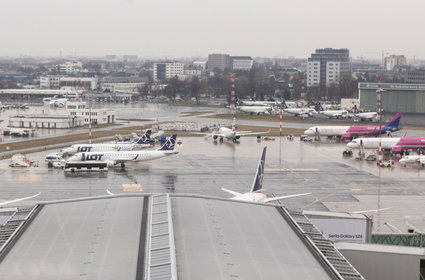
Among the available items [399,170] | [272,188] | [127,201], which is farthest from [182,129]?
[127,201]

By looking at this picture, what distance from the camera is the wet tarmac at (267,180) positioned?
51.5m

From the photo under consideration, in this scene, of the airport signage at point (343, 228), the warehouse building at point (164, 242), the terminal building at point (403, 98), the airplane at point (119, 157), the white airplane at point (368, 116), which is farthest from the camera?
the terminal building at point (403, 98)

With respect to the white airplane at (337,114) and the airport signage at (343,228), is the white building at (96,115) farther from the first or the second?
the airport signage at (343,228)

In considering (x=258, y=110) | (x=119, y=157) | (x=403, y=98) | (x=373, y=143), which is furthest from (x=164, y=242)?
(x=258, y=110)

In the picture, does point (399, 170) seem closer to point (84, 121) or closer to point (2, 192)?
point (2, 192)

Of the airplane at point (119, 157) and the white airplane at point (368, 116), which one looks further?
the white airplane at point (368, 116)

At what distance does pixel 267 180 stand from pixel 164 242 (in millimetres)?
36869

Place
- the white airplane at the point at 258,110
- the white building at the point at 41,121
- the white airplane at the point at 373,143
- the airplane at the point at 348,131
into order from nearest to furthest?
the white airplane at the point at 373,143, the airplane at the point at 348,131, the white building at the point at 41,121, the white airplane at the point at 258,110

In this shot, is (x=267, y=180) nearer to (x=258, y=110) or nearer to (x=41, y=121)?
(x=41, y=121)

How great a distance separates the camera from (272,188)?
185ft

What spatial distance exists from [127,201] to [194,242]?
662 cm

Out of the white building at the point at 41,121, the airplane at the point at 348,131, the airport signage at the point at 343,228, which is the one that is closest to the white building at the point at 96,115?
the white building at the point at 41,121

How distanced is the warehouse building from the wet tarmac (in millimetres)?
15689

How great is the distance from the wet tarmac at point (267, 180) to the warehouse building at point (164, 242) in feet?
51.5
